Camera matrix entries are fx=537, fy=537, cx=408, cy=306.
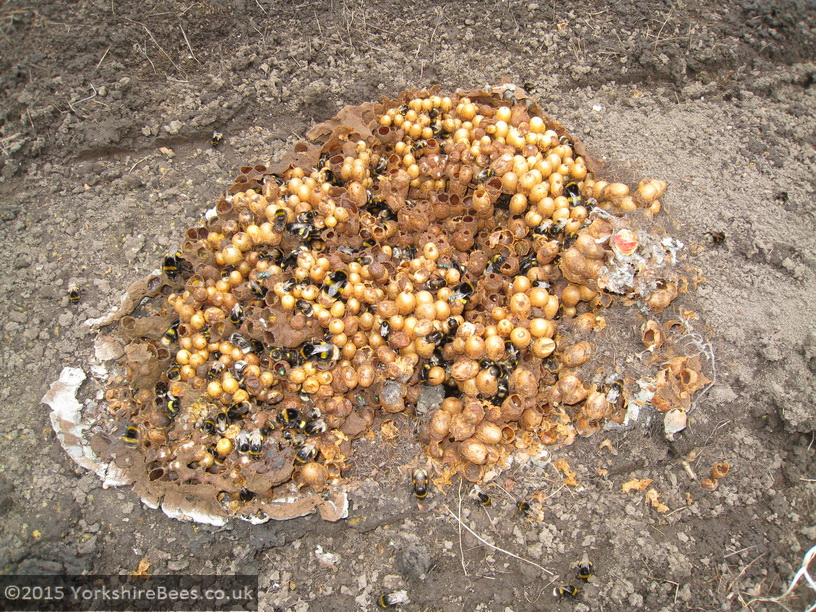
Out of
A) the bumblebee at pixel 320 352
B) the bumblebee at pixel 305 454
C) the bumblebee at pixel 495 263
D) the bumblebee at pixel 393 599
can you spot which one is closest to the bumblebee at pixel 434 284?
the bumblebee at pixel 495 263

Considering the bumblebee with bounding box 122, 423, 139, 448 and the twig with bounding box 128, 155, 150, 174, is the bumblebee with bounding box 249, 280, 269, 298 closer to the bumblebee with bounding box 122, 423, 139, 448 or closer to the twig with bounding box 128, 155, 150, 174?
the bumblebee with bounding box 122, 423, 139, 448

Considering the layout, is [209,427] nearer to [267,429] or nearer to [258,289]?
[267,429]

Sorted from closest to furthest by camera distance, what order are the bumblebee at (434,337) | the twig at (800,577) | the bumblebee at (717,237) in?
the twig at (800,577) → the bumblebee at (434,337) → the bumblebee at (717,237)

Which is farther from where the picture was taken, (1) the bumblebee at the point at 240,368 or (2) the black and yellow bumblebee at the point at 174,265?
(2) the black and yellow bumblebee at the point at 174,265

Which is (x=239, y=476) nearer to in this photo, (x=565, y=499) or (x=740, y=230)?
(x=565, y=499)

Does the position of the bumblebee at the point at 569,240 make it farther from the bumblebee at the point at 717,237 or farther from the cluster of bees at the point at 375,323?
the bumblebee at the point at 717,237

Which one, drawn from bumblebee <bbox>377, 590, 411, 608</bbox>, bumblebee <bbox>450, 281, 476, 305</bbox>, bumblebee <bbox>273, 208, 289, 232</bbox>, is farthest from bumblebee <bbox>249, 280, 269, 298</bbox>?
bumblebee <bbox>377, 590, 411, 608</bbox>

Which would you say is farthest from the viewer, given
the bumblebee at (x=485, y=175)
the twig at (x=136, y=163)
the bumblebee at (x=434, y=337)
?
the twig at (x=136, y=163)
